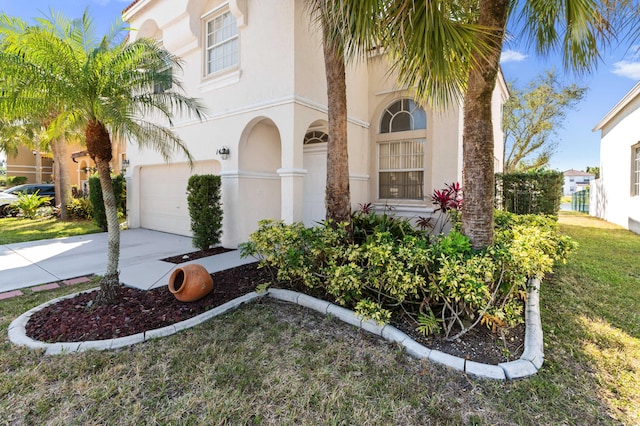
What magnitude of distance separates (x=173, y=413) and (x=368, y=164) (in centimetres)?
897

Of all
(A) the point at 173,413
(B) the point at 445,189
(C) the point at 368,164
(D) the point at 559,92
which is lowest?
(A) the point at 173,413

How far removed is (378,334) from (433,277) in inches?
39.0

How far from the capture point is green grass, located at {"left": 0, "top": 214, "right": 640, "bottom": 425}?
2.61 m

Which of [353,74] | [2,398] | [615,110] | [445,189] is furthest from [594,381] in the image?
[615,110]

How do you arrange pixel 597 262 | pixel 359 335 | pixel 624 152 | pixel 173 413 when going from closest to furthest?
pixel 173 413
pixel 359 335
pixel 597 262
pixel 624 152

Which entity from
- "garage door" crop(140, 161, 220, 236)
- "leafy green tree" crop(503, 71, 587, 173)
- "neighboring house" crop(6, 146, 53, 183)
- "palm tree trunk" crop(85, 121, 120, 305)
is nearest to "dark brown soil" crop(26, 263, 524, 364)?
"palm tree trunk" crop(85, 121, 120, 305)

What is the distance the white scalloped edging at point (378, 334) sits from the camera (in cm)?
315

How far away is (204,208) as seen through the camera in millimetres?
8328

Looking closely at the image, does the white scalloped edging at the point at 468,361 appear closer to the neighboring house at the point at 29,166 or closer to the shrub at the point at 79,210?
the shrub at the point at 79,210

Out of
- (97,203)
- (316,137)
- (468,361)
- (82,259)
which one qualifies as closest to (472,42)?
(468,361)

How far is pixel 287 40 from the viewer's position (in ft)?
25.3

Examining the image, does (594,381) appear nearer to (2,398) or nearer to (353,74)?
(2,398)

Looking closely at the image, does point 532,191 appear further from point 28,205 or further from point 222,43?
point 28,205

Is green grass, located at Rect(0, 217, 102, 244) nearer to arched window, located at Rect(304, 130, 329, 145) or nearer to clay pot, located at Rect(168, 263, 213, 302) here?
clay pot, located at Rect(168, 263, 213, 302)
